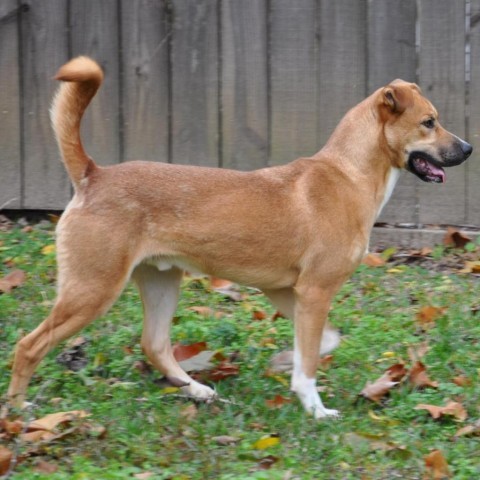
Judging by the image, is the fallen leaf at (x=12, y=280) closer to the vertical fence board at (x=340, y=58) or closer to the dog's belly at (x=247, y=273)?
the dog's belly at (x=247, y=273)

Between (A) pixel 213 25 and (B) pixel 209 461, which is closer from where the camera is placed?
(B) pixel 209 461

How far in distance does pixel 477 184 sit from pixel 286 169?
2328 millimetres

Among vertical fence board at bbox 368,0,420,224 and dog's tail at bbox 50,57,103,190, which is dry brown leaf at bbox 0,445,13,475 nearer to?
dog's tail at bbox 50,57,103,190

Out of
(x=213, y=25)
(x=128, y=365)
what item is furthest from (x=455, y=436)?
(x=213, y=25)

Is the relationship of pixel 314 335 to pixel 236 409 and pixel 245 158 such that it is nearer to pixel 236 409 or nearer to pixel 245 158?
pixel 236 409

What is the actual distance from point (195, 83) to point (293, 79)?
0.68 meters

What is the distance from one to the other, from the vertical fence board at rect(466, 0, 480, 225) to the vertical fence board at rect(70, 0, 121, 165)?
2421 millimetres

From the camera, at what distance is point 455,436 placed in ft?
16.8

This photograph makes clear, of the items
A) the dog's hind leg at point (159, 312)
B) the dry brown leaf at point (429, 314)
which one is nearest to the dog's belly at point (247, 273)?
the dog's hind leg at point (159, 312)

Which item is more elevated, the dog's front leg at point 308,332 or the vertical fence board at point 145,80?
the vertical fence board at point 145,80

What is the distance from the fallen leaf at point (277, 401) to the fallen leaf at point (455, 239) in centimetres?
251

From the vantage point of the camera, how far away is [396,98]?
592 centimetres

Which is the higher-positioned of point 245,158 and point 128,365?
point 245,158

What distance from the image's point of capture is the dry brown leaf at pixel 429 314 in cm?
659
